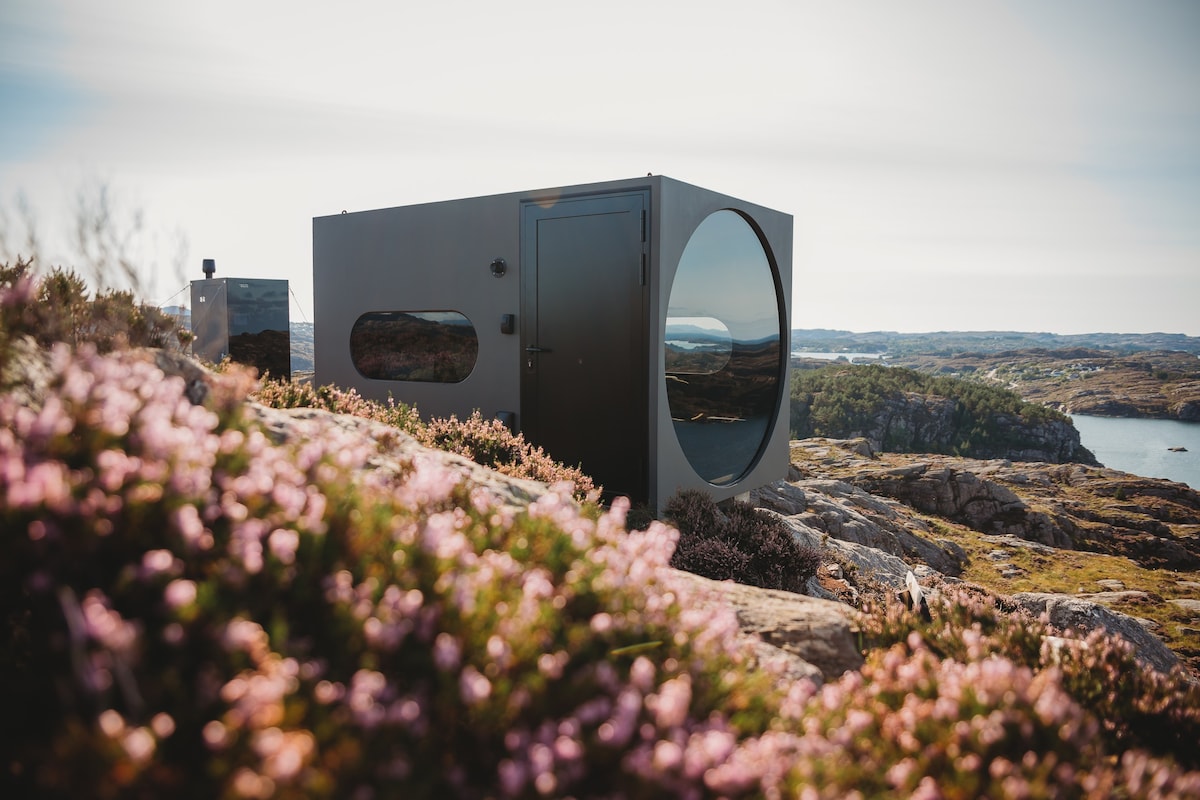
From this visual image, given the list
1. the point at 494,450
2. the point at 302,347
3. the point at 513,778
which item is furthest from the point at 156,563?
the point at 302,347

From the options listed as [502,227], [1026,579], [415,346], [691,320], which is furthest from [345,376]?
[1026,579]

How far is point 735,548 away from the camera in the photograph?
6.41 metres

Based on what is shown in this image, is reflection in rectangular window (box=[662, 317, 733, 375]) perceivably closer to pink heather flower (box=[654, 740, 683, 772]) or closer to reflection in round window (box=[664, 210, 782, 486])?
reflection in round window (box=[664, 210, 782, 486])

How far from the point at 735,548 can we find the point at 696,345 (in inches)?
90.9

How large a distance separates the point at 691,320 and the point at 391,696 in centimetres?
645

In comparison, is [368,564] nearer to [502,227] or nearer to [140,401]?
[140,401]

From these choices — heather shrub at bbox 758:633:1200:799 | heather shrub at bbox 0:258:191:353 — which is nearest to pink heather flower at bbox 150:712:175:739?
heather shrub at bbox 758:633:1200:799

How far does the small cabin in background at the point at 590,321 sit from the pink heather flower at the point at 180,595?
19.4 ft

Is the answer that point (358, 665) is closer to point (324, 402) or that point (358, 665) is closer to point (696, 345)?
point (324, 402)

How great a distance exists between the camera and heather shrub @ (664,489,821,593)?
6.21 meters

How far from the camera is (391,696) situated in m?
1.55

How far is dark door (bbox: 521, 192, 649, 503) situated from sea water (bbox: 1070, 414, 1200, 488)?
76580 millimetres

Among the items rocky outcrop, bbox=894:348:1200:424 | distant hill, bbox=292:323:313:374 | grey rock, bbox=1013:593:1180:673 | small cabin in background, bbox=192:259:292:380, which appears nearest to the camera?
grey rock, bbox=1013:593:1180:673

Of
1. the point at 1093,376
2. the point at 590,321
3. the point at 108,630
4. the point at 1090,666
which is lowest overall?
the point at 1093,376
